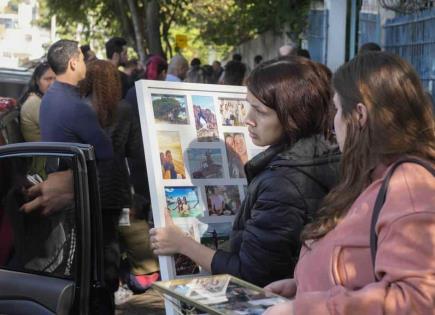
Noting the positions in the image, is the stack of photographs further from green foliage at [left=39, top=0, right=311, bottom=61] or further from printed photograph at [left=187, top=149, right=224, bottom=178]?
green foliage at [left=39, top=0, right=311, bottom=61]

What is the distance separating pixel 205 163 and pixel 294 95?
65 cm

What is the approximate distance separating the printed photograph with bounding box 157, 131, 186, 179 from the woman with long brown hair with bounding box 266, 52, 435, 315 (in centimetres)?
104

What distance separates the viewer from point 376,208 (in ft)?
6.56

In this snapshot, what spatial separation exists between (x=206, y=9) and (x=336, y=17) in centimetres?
2039

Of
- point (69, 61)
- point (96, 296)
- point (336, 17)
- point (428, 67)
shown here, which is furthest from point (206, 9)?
point (96, 296)

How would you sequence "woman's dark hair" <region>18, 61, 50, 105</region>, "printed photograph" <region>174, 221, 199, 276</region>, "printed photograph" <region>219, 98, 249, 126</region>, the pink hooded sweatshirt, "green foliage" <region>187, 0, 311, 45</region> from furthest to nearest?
"green foliage" <region>187, 0, 311, 45</region> < "woman's dark hair" <region>18, 61, 50, 105</region> < "printed photograph" <region>219, 98, 249, 126</region> < "printed photograph" <region>174, 221, 199, 276</region> < the pink hooded sweatshirt

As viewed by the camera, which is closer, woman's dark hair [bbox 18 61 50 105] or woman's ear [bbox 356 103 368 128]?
woman's ear [bbox 356 103 368 128]

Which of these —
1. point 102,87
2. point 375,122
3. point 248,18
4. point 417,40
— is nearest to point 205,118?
point 375,122

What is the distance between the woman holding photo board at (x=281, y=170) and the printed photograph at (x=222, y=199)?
0.32 metres

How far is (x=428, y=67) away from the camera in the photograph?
8.77 m

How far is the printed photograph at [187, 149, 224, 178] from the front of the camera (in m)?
3.37

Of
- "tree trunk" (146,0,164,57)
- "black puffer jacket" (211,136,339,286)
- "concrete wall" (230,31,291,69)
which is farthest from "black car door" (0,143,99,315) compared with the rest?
"tree trunk" (146,0,164,57)

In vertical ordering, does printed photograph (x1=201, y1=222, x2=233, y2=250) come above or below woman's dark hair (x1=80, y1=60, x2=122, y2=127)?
below

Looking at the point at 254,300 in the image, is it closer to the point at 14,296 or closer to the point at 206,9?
the point at 14,296
